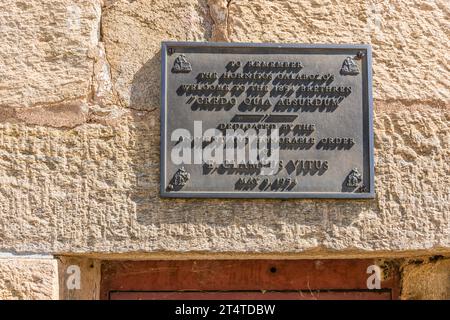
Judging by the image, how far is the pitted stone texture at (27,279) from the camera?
2.54m

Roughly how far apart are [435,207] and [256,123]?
0.80m

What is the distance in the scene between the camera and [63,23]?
2697 millimetres

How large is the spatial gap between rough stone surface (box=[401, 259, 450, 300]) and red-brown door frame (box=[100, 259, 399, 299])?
0.20 feet

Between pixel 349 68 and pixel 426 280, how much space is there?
961 millimetres

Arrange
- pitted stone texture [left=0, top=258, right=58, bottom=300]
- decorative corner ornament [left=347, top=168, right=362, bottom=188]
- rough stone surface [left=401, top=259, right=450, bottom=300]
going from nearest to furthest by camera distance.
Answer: pitted stone texture [left=0, top=258, right=58, bottom=300] < decorative corner ornament [left=347, top=168, right=362, bottom=188] < rough stone surface [left=401, top=259, right=450, bottom=300]

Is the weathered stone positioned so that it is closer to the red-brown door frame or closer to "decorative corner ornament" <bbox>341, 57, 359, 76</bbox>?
the red-brown door frame

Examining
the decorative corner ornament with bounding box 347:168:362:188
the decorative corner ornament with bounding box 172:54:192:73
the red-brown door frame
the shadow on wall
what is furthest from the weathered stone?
the decorative corner ornament with bounding box 347:168:362:188

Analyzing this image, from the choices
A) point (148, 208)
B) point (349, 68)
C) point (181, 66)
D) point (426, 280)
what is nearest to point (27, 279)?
point (148, 208)

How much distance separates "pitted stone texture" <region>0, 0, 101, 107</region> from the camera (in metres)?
2.66

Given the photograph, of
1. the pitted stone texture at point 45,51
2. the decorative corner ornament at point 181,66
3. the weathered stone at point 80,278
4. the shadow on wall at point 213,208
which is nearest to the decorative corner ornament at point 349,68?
the shadow on wall at point 213,208

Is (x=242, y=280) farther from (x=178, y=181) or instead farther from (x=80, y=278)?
(x=80, y=278)
